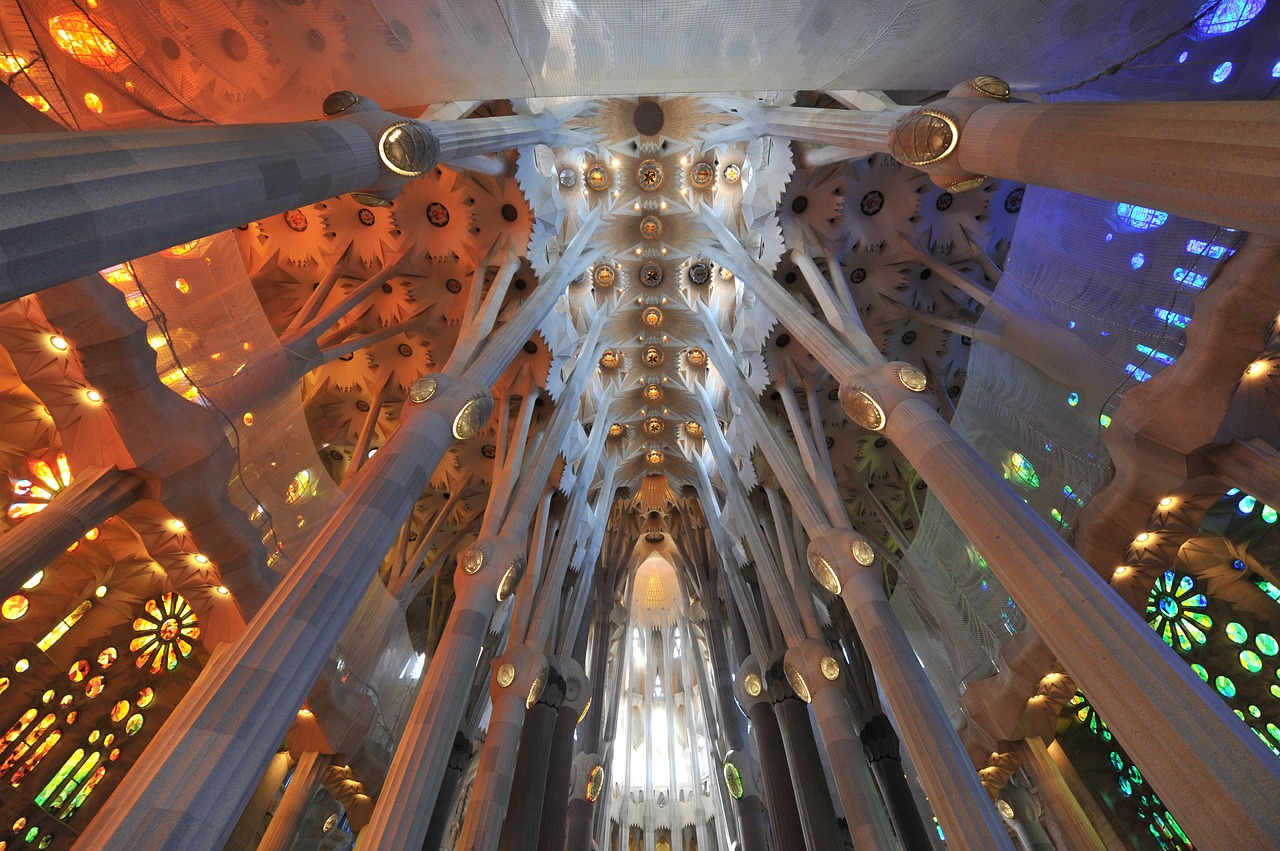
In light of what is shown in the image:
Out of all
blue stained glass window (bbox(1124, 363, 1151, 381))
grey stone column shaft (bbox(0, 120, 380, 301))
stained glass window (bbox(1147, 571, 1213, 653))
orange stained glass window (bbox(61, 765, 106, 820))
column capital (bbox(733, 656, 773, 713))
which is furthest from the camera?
column capital (bbox(733, 656, 773, 713))

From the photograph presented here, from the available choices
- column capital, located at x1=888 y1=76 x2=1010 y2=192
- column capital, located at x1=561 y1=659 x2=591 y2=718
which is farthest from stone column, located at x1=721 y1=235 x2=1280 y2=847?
column capital, located at x1=561 y1=659 x2=591 y2=718

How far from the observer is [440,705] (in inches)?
309

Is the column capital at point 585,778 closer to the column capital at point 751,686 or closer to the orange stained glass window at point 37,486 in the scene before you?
the column capital at point 751,686

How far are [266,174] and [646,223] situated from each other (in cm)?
1383

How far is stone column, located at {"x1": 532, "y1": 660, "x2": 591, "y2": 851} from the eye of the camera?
40.2ft

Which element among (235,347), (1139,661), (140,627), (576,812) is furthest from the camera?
(576,812)

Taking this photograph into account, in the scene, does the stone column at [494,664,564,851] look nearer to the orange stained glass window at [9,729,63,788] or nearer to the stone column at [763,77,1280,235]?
the orange stained glass window at [9,729,63,788]

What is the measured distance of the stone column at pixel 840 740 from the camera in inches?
355

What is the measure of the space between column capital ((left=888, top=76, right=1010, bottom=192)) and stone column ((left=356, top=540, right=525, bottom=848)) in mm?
6652

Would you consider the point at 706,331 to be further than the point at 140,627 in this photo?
Yes

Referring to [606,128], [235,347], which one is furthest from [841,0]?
[606,128]

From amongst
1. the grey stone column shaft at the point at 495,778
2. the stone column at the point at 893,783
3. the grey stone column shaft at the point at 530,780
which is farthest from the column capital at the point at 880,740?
the grey stone column shaft at the point at 495,778

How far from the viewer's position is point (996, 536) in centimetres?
566

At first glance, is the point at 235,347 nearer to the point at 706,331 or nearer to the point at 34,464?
the point at 34,464
